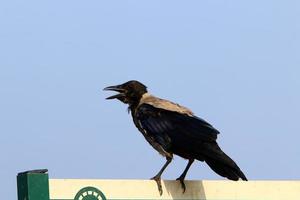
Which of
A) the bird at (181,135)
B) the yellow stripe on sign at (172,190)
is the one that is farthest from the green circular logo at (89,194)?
the bird at (181,135)

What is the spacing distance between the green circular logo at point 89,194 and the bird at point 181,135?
37.3 inches

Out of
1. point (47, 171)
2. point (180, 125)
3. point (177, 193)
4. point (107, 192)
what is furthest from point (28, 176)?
point (180, 125)

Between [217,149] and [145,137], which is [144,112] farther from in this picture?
[217,149]

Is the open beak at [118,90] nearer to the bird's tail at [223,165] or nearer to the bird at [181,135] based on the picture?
the bird at [181,135]

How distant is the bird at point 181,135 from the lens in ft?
23.5

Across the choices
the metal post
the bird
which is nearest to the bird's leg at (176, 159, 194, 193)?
the bird

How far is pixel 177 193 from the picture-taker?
6.72 m

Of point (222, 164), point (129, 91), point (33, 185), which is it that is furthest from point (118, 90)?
point (33, 185)

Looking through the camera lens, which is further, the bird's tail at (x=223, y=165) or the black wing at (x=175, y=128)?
the black wing at (x=175, y=128)

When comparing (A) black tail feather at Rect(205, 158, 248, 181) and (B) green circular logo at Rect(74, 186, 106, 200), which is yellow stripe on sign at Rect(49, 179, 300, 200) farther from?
(A) black tail feather at Rect(205, 158, 248, 181)

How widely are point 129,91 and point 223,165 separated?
3.85 ft

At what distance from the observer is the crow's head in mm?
7781

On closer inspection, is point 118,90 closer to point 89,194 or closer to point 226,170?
point 226,170

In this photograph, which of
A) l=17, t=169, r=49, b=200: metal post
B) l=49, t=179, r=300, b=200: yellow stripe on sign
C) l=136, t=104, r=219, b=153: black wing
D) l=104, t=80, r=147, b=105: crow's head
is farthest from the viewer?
l=104, t=80, r=147, b=105: crow's head
